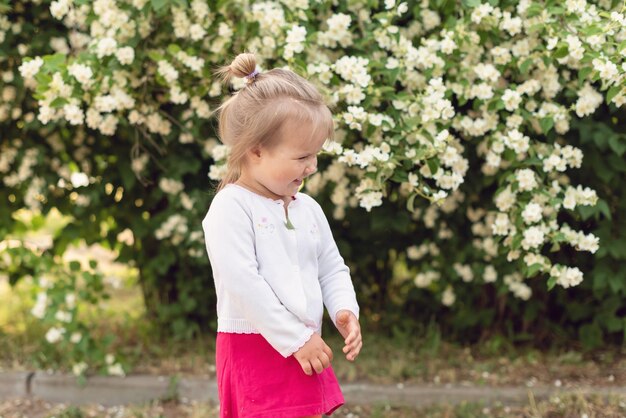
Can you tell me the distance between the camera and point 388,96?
9.57 ft

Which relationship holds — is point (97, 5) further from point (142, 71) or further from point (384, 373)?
point (384, 373)

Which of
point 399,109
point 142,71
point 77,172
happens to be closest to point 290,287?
point 399,109

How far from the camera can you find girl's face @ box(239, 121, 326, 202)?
2039mm

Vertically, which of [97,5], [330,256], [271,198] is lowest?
[330,256]

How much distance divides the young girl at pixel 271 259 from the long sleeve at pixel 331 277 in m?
0.01

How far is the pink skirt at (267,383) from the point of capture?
2.12m

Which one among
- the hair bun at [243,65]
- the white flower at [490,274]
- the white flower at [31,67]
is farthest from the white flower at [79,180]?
the hair bun at [243,65]

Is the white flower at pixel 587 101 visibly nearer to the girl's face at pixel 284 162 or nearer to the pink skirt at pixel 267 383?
the girl's face at pixel 284 162

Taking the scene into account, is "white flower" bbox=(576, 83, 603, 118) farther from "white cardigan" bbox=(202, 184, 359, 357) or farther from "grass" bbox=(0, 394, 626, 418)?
"white cardigan" bbox=(202, 184, 359, 357)

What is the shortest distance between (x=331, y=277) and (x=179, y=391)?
1553mm

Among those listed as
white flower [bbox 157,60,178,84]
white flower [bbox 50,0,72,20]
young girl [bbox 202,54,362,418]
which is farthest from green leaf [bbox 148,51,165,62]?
young girl [bbox 202,54,362,418]

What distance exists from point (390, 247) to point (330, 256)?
1.79m

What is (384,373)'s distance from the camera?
3.64m

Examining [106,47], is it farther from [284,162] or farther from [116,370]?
[116,370]
